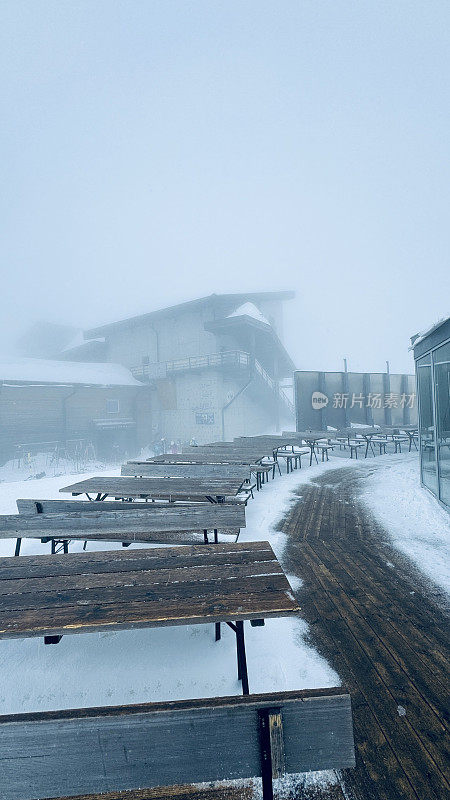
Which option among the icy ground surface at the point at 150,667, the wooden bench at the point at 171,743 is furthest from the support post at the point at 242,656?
the wooden bench at the point at 171,743

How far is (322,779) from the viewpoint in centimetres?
210

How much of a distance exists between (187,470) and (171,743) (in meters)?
6.07

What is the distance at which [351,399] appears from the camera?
1956cm

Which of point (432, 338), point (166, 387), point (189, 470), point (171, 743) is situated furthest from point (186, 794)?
point (166, 387)

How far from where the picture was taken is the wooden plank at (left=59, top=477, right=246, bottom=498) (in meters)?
5.27

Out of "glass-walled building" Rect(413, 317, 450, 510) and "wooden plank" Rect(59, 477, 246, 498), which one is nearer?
"wooden plank" Rect(59, 477, 246, 498)

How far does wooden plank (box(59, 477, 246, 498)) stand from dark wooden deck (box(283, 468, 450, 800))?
51.7 inches

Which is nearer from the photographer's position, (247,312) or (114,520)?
(114,520)

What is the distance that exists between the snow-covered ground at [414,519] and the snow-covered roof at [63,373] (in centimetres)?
2484

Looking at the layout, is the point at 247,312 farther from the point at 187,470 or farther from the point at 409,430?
the point at 187,470

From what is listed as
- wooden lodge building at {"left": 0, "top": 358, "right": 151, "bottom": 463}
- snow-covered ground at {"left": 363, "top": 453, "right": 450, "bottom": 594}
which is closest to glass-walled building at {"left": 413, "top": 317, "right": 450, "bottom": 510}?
snow-covered ground at {"left": 363, "top": 453, "right": 450, "bottom": 594}

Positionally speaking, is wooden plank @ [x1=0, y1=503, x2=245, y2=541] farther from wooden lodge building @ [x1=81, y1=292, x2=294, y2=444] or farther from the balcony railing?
wooden lodge building @ [x1=81, y1=292, x2=294, y2=444]

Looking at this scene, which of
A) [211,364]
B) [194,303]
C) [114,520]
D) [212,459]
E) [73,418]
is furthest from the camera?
[194,303]

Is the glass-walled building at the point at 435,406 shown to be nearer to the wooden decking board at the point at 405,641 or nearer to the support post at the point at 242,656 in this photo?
the wooden decking board at the point at 405,641
